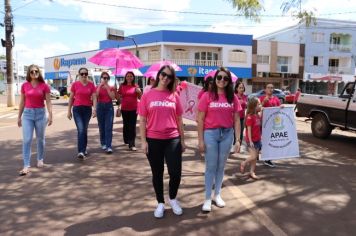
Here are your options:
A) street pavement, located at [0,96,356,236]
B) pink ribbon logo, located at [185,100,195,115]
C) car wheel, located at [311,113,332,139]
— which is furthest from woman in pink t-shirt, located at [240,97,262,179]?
car wheel, located at [311,113,332,139]

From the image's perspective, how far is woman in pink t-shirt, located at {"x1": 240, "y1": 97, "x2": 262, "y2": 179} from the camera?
709 cm

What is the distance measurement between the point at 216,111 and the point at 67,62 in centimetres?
5901

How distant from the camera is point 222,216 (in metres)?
5.07

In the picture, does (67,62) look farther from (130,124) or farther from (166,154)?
(166,154)

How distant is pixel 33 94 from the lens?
23.3ft

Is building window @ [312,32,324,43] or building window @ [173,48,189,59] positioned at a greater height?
building window @ [312,32,324,43]

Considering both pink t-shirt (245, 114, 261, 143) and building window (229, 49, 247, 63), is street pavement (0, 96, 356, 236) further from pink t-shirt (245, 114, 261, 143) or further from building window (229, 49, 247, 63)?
building window (229, 49, 247, 63)

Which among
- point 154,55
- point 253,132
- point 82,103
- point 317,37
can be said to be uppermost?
point 317,37

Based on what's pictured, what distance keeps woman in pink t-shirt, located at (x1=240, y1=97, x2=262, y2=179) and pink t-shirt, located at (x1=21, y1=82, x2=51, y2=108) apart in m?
3.49

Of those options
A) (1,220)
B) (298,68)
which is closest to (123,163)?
(1,220)

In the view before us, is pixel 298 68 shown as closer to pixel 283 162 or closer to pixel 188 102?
pixel 188 102

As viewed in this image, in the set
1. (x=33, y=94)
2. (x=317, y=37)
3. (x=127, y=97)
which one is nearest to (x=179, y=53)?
(x=317, y=37)

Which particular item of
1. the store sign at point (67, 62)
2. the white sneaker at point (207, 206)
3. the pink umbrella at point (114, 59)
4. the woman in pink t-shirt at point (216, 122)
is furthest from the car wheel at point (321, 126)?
the store sign at point (67, 62)

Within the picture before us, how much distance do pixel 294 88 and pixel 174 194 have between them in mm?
48964
